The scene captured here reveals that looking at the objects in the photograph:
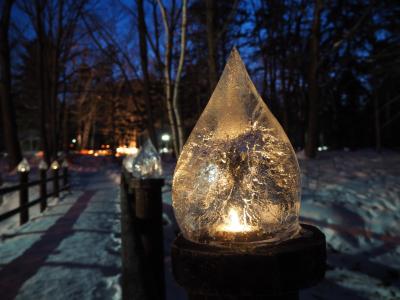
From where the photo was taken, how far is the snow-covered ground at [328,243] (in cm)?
399

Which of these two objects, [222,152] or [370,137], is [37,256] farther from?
[370,137]

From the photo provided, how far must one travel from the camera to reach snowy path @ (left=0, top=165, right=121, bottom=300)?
374cm

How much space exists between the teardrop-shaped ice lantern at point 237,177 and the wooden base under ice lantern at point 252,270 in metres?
0.13

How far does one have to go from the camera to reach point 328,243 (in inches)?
229

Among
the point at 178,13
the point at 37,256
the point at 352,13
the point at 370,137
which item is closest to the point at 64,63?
Answer: the point at 178,13

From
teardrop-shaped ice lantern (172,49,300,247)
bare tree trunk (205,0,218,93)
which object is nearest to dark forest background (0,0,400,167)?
bare tree trunk (205,0,218,93)

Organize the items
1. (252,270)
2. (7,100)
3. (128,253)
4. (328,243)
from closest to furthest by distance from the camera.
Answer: (252,270), (128,253), (328,243), (7,100)

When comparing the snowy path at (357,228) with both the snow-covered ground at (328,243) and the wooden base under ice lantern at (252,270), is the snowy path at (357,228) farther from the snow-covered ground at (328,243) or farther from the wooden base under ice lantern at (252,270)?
the wooden base under ice lantern at (252,270)

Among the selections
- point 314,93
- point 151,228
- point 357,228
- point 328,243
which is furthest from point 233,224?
point 314,93

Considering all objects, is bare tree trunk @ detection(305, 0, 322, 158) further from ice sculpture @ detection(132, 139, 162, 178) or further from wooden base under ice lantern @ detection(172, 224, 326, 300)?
wooden base under ice lantern @ detection(172, 224, 326, 300)

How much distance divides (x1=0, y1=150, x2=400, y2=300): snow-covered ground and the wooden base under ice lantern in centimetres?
264

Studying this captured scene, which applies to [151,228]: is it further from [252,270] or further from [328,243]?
[328,243]

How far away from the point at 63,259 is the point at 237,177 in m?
4.03

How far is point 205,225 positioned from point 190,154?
282 millimetres
